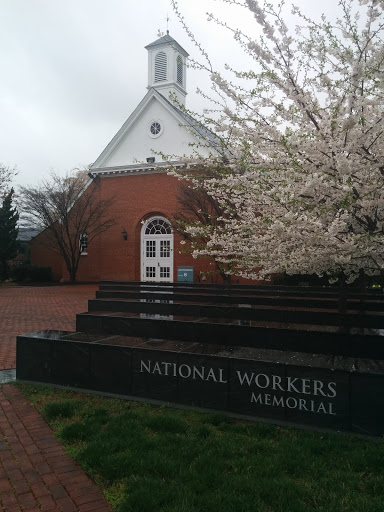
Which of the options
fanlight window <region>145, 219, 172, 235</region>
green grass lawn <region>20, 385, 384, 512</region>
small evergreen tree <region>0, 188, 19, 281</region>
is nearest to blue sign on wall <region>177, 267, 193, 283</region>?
fanlight window <region>145, 219, 172, 235</region>

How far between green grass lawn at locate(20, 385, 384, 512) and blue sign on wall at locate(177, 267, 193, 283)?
1683 centimetres

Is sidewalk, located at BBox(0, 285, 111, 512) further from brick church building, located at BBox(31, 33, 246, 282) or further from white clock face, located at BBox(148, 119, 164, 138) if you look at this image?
white clock face, located at BBox(148, 119, 164, 138)

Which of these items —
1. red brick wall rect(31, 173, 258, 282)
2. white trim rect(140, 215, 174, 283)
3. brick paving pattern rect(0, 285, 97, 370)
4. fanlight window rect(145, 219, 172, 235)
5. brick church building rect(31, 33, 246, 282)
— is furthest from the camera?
fanlight window rect(145, 219, 172, 235)

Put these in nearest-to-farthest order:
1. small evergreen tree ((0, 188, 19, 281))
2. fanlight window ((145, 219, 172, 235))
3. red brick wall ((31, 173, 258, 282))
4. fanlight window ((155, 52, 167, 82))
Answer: red brick wall ((31, 173, 258, 282)), fanlight window ((145, 219, 172, 235)), fanlight window ((155, 52, 167, 82)), small evergreen tree ((0, 188, 19, 281))

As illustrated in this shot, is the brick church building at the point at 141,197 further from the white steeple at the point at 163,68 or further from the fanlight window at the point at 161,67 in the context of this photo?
the fanlight window at the point at 161,67

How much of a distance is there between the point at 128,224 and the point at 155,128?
5.32m

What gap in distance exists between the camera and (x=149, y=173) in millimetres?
23406

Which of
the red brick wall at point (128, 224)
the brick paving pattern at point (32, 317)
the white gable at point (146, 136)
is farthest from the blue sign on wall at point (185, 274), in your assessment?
the white gable at point (146, 136)

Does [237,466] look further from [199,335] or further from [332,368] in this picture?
[199,335]

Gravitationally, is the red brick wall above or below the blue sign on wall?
above

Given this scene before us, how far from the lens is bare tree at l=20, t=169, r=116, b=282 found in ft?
80.0

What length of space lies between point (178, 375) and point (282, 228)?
2063 mm

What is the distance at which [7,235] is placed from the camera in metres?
29.9

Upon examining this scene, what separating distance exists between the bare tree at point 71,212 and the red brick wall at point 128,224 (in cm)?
47
